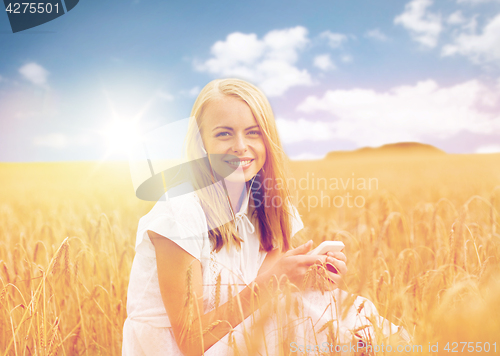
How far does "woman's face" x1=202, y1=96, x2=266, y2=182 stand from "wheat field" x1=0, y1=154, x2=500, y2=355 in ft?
1.93

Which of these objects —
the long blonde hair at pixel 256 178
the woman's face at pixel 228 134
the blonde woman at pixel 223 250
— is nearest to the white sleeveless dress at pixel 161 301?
the blonde woman at pixel 223 250

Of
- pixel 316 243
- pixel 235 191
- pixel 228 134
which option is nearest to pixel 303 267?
pixel 235 191

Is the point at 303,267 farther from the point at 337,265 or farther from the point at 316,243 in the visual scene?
the point at 316,243

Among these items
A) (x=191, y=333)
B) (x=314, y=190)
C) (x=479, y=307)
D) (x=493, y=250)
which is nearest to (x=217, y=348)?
(x=191, y=333)

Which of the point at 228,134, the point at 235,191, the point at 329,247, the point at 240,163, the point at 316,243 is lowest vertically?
the point at 316,243

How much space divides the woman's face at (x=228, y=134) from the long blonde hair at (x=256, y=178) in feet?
0.09

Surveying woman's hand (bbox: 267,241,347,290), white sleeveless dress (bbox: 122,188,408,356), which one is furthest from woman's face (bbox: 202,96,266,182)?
woman's hand (bbox: 267,241,347,290)

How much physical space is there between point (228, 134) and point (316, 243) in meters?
1.28

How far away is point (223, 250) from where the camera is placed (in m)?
1.31

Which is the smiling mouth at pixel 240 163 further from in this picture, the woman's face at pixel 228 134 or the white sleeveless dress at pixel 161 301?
the white sleeveless dress at pixel 161 301

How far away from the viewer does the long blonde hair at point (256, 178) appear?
1345 mm

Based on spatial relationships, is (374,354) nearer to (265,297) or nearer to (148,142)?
(265,297)

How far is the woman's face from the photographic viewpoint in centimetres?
135

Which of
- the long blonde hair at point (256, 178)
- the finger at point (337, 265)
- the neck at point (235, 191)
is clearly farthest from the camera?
the neck at point (235, 191)
